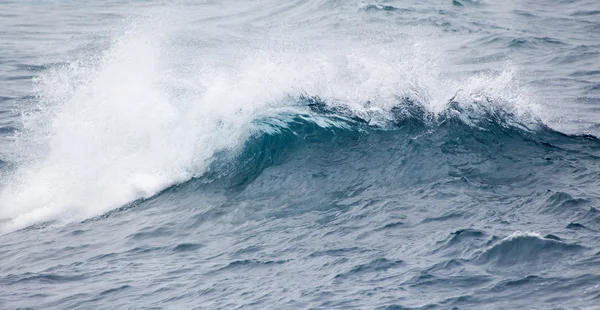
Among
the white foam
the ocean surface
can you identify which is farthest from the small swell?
the white foam

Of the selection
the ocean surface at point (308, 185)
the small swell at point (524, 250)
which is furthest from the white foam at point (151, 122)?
the small swell at point (524, 250)

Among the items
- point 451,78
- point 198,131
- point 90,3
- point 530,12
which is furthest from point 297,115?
point 90,3

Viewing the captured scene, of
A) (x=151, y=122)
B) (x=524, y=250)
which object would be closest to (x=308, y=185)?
(x=151, y=122)

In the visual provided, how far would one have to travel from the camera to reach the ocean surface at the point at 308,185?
23.7 feet

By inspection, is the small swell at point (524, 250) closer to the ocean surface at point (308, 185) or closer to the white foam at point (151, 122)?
the ocean surface at point (308, 185)

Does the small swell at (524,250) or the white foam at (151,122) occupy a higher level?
the white foam at (151,122)

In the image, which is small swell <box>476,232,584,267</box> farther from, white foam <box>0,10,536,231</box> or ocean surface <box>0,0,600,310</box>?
white foam <box>0,10,536,231</box>

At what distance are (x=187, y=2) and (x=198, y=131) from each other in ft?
62.6

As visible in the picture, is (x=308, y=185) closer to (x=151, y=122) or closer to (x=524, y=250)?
(x=151, y=122)

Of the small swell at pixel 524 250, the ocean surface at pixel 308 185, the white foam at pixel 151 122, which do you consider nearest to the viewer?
the small swell at pixel 524 250

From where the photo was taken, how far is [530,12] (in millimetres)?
22625

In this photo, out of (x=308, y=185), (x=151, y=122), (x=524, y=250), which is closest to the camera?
(x=524, y=250)

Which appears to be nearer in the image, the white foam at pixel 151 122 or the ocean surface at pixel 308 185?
the ocean surface at pixel 308 185

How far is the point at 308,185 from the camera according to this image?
1033cm
